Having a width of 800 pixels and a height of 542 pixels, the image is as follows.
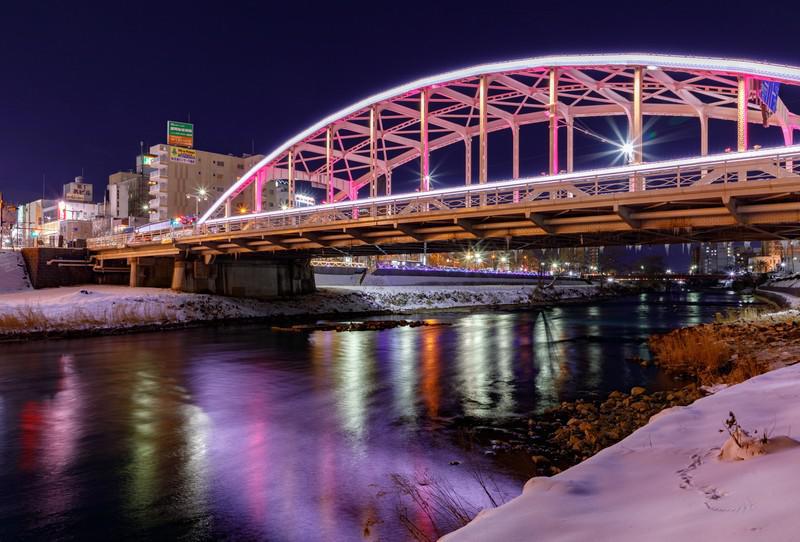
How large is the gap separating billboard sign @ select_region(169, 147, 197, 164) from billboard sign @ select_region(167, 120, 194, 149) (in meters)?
11.0

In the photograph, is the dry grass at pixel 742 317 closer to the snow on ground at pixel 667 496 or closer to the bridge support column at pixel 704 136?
the bridge support column at pixel 704 136

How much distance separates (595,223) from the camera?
26.0 metres

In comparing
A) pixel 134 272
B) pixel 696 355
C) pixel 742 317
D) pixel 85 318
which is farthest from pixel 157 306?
pixel 742 317

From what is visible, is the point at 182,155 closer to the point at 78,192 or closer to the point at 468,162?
the point at 78,192

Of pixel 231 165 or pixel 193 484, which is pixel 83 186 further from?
pixel 193 484

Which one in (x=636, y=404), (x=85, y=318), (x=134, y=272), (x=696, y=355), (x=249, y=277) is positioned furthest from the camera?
(x=249, y=277)

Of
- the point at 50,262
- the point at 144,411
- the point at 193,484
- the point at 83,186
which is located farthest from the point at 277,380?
the point at 83,186

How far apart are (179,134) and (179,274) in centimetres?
8015

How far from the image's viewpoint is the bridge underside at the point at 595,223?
20703 millimetres

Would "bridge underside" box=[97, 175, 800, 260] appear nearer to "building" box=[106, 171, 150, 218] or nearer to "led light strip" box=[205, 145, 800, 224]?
"led light strip" box=[205, 145, 800, 224]

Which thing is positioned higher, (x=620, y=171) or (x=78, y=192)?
(x=78, y=192)

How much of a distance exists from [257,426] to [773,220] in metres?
20.8

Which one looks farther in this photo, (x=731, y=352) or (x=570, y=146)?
(x=570, y=146)

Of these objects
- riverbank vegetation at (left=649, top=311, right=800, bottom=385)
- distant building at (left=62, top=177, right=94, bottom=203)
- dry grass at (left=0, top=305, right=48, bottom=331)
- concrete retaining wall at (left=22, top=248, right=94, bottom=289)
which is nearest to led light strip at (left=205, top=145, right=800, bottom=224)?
riverbank vegetation at (left=649, top=311, right=800, bottom=385)
